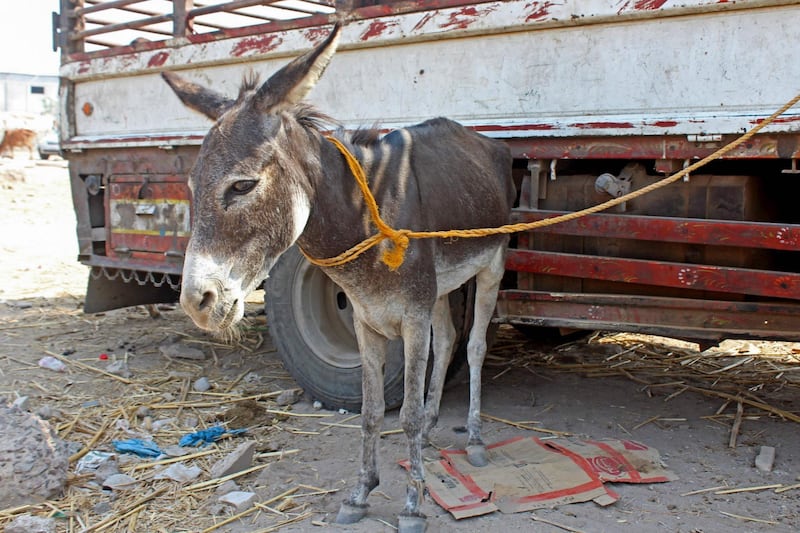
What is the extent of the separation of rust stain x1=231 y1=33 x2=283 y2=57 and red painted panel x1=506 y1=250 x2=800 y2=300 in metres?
2.12

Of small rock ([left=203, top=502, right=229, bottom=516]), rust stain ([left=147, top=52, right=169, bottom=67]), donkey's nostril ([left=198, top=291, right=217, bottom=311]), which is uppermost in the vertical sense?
rust stain ([left=147, top=52, right=169, bottom=67])

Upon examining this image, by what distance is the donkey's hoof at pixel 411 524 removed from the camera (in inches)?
128

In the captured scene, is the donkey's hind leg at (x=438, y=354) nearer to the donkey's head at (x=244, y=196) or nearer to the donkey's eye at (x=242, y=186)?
the donkey's head at (x=244, y=196)

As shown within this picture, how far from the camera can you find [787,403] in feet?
15.4

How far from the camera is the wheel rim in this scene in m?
4.95

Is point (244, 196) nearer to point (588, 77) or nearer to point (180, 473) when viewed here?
point (180, 473)

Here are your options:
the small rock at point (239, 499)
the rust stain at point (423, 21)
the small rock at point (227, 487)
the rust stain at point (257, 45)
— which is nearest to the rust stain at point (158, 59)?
the rust stain at point (257, 45)

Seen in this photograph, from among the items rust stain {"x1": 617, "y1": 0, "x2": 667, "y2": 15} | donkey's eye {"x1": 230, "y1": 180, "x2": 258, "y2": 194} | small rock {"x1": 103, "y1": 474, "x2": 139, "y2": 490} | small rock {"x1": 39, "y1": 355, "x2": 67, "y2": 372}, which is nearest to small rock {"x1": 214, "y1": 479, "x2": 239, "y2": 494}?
small rock {"x1": 103, "y1": 474, "x2": 139, "y2": 490}

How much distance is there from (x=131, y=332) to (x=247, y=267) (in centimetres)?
462

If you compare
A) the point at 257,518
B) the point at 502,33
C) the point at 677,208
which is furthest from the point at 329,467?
the point at 502,33

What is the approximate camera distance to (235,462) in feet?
12.8

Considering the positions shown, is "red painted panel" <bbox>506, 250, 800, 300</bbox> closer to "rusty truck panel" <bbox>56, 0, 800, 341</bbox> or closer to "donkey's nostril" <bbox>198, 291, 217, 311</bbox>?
"rusty truck panel" <bbox>56, 0, 800, 341</bbox>

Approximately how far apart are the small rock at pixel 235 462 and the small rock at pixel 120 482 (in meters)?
0.39

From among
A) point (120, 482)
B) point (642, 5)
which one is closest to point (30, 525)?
point (120, 482)
